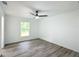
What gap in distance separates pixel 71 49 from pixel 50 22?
2448 mm

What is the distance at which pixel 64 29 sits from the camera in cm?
445

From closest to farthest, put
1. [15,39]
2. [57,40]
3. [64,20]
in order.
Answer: [64,20] → [57,40] → [15,39]

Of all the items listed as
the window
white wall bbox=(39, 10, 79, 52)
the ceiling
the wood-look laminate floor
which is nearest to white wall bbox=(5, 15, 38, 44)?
Result: the window

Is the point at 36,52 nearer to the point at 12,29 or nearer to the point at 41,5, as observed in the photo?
the point at 41,5

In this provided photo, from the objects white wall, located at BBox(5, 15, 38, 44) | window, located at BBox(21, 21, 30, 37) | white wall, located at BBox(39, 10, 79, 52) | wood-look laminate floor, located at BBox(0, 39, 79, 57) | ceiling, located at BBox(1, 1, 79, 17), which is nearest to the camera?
ceiling, located at BBox(1, 1, 79, 17)

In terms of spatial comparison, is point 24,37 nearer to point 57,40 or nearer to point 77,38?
point 57,40

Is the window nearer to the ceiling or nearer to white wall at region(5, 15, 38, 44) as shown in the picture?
white wall at region(5, 15, 38, 44)

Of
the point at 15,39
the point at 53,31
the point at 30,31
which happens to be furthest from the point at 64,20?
the point at 15,39

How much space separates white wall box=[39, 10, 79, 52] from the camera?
12.7 feet

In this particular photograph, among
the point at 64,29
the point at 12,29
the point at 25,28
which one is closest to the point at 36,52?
the point at 64,29

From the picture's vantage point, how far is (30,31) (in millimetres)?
6383

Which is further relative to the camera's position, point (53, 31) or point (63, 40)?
point (53, 31)

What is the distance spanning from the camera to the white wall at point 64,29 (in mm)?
3870

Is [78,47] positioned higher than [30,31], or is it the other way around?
[30,31]
